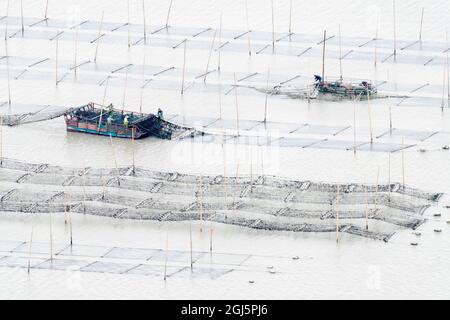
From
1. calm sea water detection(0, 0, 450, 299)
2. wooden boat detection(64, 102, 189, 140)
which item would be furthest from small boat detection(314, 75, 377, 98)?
wooden boat detection(64, 102, 189, 140)

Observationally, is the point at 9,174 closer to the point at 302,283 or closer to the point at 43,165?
the point at 43,165

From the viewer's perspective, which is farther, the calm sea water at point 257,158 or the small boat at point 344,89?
the small boat at point 344,89

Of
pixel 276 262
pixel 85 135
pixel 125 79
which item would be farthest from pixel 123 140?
pixel 276 262

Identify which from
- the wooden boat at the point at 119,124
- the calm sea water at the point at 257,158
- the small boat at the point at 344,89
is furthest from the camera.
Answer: the small boat at the point at 344,89

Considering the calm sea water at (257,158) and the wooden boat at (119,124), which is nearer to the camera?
the calm sea water at (257,158)

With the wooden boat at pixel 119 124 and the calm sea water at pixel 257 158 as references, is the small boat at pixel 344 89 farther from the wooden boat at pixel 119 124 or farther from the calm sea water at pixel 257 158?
the wooden boat at pixel 119 124

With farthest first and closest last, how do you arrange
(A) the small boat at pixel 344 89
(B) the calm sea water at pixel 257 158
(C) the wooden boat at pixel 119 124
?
(A) the small boat at pixel 344 89 < (C) the wooden boat at pixel 119 124 < (B) the calm sea water at pixel 257 158

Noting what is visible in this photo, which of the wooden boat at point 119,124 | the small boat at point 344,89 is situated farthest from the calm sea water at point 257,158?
the small boat at point 344,89

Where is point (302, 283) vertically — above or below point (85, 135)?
below

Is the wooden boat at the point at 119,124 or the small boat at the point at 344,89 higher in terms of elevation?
the small boat at the point at 344,89
